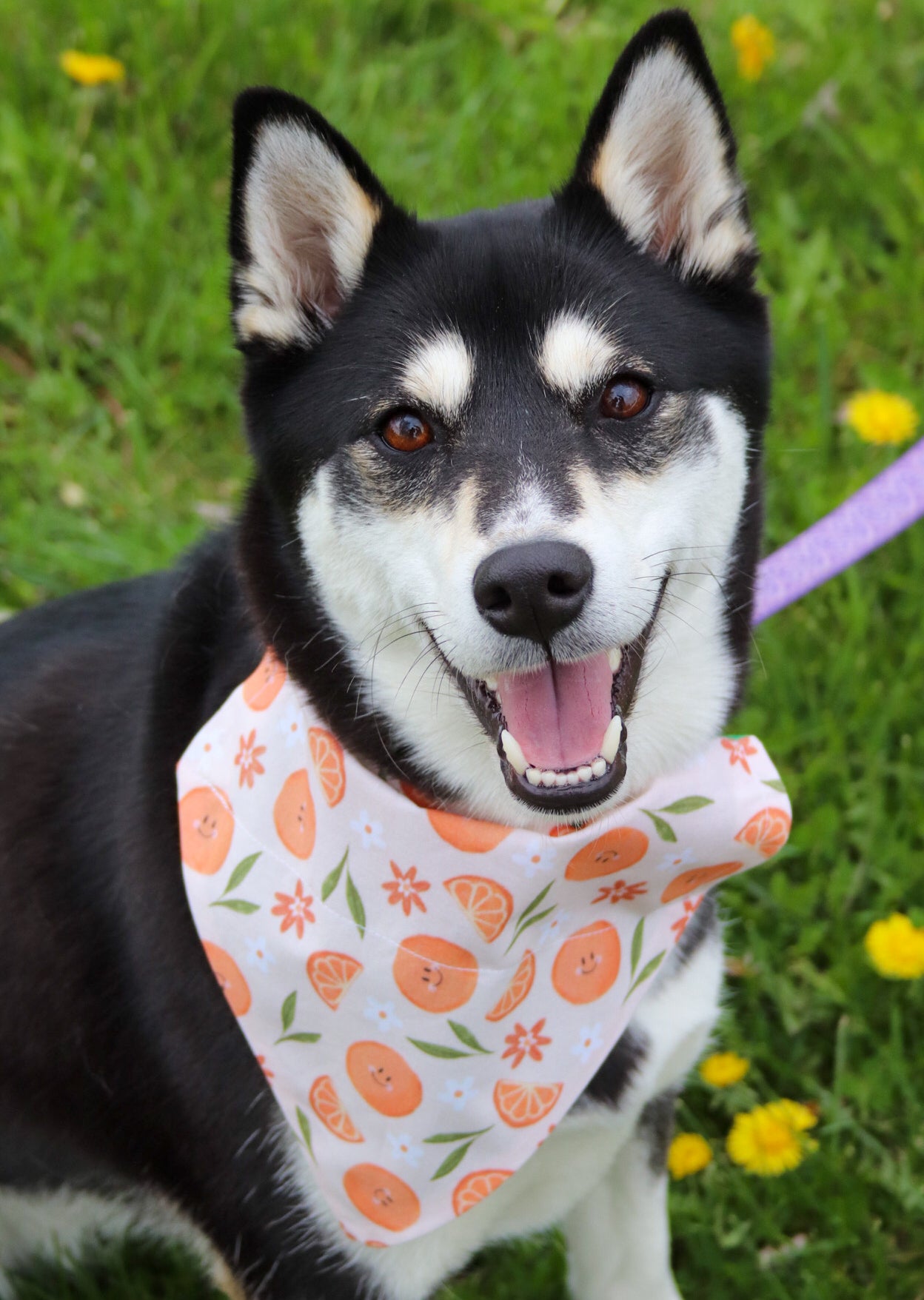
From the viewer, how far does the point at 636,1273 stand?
2289 mm

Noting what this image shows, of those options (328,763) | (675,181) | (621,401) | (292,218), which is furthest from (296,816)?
(675,181)

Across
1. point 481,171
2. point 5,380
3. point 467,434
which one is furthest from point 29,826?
point 481,171

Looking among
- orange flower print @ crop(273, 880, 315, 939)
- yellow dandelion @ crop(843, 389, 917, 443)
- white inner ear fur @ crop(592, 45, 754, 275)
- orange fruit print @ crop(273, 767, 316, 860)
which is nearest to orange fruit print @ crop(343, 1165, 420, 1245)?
orange flower print @ crop(273, 880, 315, 939)

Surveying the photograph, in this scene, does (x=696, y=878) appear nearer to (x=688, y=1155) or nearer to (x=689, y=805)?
(x=689, y=805)

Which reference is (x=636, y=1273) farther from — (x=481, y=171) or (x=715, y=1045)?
(x=481, y=171)

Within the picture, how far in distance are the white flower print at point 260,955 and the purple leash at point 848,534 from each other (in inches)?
40.3

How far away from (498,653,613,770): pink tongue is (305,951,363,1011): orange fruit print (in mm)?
457

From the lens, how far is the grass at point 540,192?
2449mm

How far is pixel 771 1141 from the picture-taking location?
7.51ft

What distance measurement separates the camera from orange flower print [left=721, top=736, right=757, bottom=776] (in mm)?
2031

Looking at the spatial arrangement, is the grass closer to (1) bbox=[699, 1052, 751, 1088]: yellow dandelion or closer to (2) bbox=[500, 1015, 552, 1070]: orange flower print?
(1) bbox=[699, 1052, 751, 1088]: yellow dandelion

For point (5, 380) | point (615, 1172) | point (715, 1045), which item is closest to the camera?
point (615, 1172)

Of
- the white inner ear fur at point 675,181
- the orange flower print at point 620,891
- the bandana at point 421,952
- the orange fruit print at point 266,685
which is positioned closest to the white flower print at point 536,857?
the bandana at point 421,952

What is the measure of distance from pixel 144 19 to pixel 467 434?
289cm
